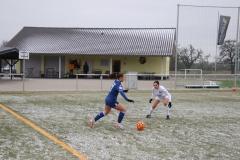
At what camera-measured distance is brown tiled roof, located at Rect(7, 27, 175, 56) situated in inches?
1494

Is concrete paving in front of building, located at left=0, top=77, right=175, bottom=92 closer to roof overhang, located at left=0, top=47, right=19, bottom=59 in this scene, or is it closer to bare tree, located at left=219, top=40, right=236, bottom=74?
roof overhang, located at left=0, top=47, right=19, bottom=59

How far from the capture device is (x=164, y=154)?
5.86 metres

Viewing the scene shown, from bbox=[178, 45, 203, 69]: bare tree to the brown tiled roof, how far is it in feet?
29.1

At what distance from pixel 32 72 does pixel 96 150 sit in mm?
35362

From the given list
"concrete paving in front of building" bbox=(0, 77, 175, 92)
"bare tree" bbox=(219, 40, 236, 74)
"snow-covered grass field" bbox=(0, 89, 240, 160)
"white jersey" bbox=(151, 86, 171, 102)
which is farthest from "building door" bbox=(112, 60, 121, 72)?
"white jersey" bbox=(151, 86, 171, 102)

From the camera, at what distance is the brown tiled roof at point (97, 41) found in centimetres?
3794

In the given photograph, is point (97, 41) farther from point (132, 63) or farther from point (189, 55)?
point (189, 55)

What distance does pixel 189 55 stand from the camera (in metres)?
25.6

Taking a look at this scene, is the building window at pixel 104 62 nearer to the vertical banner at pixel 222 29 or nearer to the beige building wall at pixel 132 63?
the beige building wall at pixel 132 63

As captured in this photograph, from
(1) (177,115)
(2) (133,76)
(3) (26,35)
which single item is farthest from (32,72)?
(1) (177,115)

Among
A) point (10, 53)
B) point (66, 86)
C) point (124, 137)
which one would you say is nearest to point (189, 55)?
point (66, 86)

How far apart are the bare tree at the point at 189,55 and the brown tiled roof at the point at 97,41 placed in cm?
886

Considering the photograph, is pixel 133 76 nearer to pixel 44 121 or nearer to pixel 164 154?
pixel 44 121

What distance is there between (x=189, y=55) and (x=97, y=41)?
1784cm
